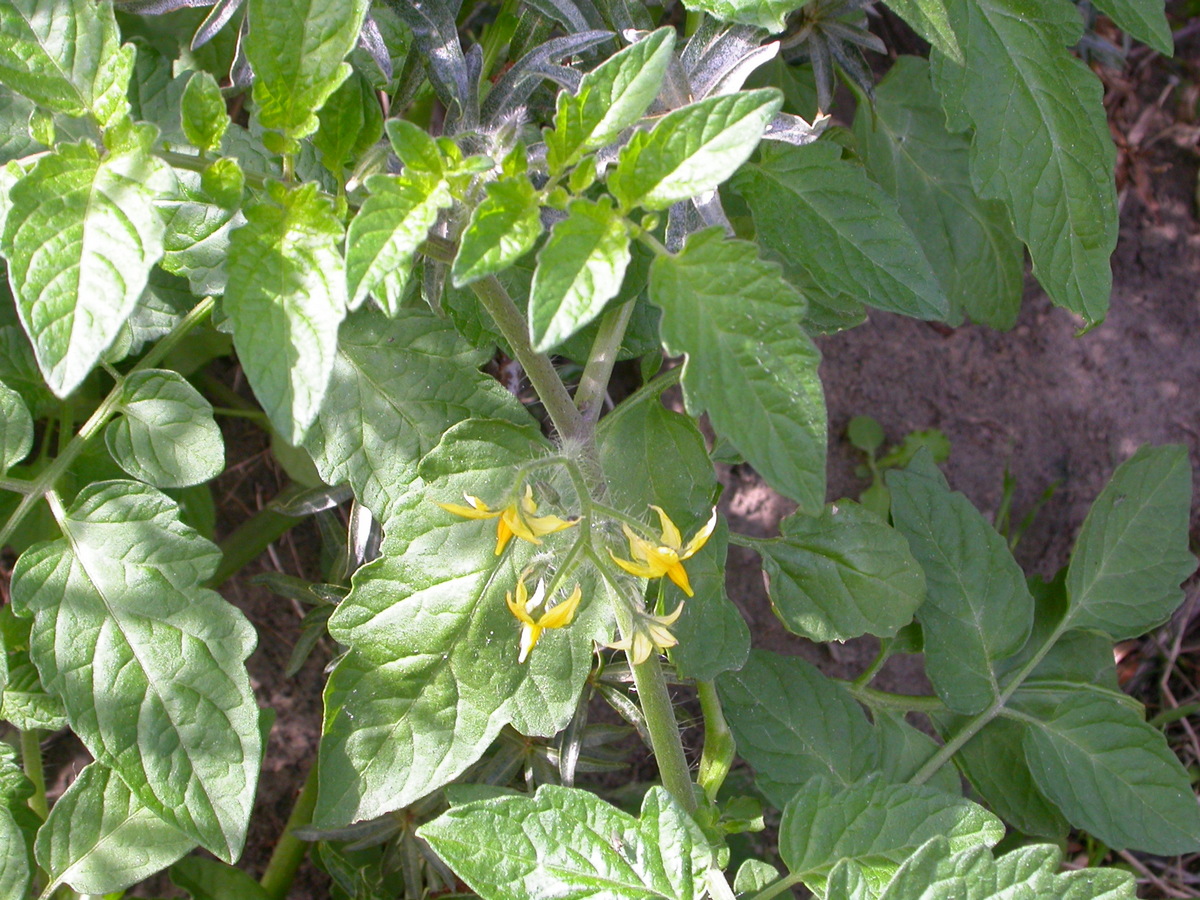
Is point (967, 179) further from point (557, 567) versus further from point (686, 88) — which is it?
point (557, 567)

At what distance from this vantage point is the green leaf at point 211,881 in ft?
6.23

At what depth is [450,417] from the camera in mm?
1500

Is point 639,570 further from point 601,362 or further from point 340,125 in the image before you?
point 340,125

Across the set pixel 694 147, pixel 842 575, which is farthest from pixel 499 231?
pixel 842 575

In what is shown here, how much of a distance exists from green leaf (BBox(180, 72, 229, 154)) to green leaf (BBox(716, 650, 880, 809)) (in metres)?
1.19

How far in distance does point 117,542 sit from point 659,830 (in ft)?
2.81

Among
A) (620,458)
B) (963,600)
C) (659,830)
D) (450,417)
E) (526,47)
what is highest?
(526,47)

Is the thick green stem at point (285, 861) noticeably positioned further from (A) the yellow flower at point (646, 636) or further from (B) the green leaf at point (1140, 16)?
(B) the green leaf at point (1140, 16)

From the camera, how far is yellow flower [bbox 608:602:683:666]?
4.15ft

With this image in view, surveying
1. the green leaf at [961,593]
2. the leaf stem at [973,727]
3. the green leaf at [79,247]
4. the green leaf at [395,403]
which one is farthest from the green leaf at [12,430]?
the leaf stem at [973,727]

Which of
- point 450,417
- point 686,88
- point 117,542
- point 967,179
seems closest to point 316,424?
point 450,417

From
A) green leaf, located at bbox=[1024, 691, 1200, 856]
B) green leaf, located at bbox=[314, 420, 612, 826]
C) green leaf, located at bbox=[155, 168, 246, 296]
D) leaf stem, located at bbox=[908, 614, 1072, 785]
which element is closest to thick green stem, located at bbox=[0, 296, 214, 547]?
green leaf, located at bbox=[155, 168, 246, 296]

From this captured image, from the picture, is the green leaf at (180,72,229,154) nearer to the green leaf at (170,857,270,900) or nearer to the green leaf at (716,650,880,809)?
the green leaf at (716,650,880,809)

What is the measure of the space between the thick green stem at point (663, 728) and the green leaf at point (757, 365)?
48cm
